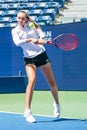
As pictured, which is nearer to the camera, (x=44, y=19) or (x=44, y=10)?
(x=44, y=19)

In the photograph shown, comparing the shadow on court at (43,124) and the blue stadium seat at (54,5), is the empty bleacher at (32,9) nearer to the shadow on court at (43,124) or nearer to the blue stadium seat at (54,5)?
the blue stadium seat at (54,5)

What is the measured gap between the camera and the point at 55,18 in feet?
50.8

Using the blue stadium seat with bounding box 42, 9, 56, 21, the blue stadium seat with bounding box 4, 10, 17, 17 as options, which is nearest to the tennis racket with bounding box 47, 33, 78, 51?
the blue stadium seat with bounding box 42, 9, 56, 21

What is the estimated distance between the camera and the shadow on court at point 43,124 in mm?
5688

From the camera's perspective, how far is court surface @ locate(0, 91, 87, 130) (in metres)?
5.84

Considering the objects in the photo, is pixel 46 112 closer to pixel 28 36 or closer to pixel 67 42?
pixel 67 42

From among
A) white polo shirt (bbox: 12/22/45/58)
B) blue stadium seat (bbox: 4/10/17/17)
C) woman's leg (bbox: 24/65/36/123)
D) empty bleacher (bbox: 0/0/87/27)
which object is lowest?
blue stadium seat (bbox: 4/10/17/17)

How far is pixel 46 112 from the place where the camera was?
7.40 metres

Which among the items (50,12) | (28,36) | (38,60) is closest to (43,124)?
(38,60)

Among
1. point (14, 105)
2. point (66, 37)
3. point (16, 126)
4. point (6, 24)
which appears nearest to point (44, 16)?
point (6, 24)

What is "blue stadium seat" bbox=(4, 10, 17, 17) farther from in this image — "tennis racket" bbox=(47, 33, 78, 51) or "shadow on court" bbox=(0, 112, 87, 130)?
"shadow on court" bbox=(0, 112, 87, 130)

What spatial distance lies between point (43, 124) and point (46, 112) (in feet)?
4.69

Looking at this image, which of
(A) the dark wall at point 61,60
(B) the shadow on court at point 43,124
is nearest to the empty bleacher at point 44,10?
(A) the dark wall at point 61,60

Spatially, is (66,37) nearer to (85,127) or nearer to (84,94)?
(85,127)
